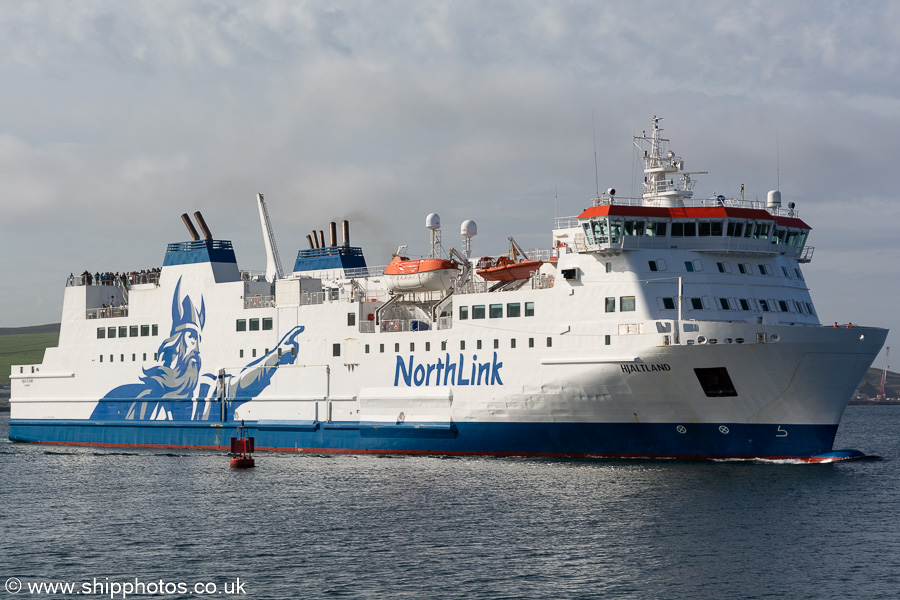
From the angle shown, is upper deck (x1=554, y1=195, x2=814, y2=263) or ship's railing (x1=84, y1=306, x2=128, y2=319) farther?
ship's railing (x1=84, y1=306, x2=128, y2=319)

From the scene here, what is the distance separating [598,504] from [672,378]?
7500 mm

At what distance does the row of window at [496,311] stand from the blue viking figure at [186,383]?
925 cm

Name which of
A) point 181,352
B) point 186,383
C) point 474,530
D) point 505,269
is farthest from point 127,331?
point 474,530

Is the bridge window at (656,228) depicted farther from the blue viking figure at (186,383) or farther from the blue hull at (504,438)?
the blue viking figure at (186,383)

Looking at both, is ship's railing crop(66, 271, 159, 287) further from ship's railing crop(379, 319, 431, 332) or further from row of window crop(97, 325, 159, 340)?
ship's railing crop(379, 319, 431, 332)

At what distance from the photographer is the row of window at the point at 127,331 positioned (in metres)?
52.5

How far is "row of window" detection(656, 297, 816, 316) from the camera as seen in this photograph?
3888 centimetres

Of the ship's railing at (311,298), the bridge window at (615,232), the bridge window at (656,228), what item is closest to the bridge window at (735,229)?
the bridge window at (656,228)

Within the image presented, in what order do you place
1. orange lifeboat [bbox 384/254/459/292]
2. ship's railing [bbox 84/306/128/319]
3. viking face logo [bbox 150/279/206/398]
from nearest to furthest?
orange lifeboat [bbox 384/254/459/292]
viking face logo [bbox 150/279/206/398]
ship's railing [bbox 84/306/128/319]

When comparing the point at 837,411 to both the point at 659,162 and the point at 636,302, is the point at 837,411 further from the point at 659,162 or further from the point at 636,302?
the point at 659,162

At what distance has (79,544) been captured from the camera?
28.0 metres

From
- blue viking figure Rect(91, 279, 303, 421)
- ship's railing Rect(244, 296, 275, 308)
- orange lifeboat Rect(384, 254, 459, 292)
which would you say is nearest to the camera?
orange lifeboat Rect(384, 254, 459, 292)

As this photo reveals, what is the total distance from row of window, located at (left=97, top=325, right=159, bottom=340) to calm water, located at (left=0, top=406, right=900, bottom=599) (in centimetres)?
1176

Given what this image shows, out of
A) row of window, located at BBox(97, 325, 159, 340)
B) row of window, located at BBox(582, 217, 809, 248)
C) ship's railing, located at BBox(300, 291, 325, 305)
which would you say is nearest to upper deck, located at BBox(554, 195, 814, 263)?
row of window, located at BBox(582, 217, 809, 248)
